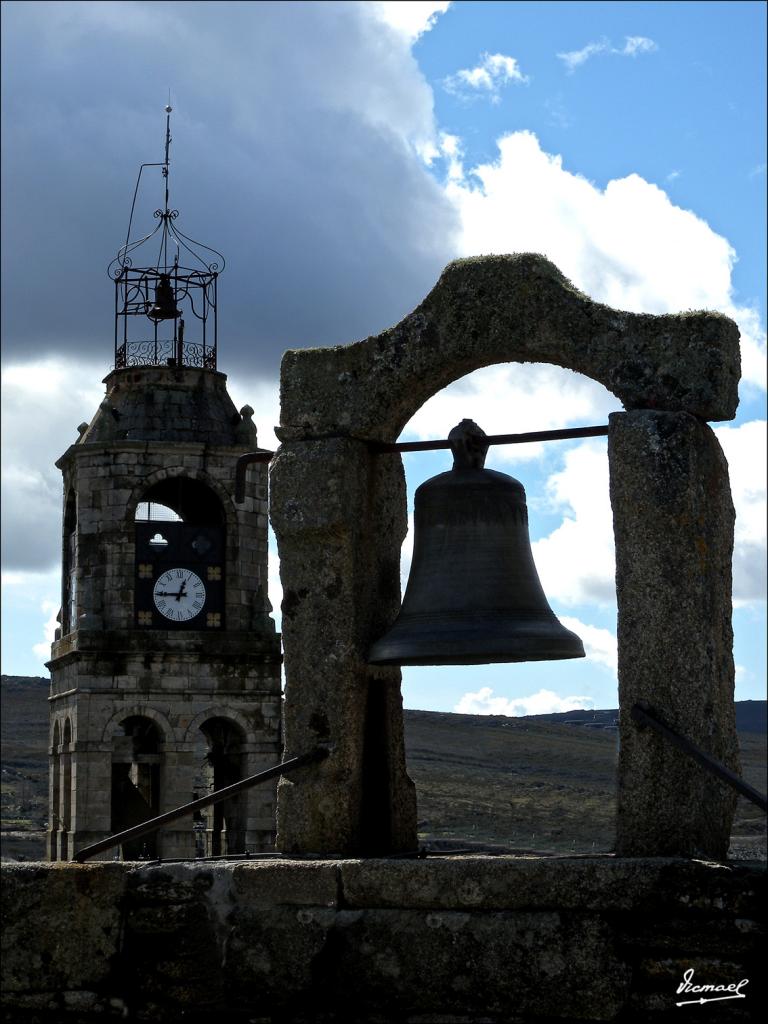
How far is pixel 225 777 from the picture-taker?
126ft

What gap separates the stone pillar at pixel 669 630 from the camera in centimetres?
712

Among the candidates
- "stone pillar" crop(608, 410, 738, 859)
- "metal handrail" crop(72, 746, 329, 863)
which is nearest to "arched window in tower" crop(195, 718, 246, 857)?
"metal handrail" crop(72, 746, 329, 863)

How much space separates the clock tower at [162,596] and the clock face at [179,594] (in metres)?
0.03

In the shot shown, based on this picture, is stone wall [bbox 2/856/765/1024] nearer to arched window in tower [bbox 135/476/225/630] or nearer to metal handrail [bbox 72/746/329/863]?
metal handrail [bbox 72/746/329/863]

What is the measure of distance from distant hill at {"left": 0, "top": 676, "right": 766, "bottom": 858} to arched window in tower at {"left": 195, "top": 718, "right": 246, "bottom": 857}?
4.62m

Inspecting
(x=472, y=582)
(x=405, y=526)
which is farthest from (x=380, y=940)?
(x=405, y=526)

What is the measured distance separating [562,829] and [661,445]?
141 ft

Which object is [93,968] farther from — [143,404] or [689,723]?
[143,404]

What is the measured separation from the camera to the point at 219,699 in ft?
122

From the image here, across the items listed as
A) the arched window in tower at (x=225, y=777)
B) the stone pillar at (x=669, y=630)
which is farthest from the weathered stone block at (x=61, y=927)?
the arched window in tower at (x=225, y=777)

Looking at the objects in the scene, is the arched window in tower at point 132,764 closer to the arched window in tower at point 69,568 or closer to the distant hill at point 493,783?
the arched window in tower at point 69,568

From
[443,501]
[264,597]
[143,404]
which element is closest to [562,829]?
[264,597]

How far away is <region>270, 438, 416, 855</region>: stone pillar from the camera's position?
25.5 ft

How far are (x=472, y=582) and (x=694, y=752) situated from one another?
4.92 feet
